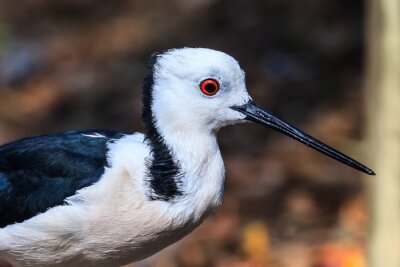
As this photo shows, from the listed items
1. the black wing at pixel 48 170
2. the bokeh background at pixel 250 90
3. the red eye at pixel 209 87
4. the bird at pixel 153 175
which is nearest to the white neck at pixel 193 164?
the bird at pixel 153 175

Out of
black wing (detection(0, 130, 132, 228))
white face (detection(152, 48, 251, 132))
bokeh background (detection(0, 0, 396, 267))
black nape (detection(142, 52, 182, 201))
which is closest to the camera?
white face (detection(152, 48, 251, 132))

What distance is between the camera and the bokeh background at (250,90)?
23.4 feet

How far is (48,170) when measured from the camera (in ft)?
15.3

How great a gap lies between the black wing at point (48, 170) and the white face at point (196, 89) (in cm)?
42

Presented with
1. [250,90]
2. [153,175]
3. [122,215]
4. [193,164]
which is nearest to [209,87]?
[193,164]

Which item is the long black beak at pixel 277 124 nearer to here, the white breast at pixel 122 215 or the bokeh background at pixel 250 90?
the white breast at pixel 122 215

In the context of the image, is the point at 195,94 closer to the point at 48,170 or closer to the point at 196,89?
the point at 196,89

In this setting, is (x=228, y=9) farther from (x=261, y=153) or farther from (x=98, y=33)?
(x=261, y=153)

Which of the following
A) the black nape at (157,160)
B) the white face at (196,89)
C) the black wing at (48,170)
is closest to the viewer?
the white face at (196,89)

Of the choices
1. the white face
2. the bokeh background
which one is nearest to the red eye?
the white face

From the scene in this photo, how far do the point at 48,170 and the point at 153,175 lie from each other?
1.86ft

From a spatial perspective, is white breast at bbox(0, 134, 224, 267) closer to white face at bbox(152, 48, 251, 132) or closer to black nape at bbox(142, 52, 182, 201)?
black nape at bbox(142, 52, 182, 201)

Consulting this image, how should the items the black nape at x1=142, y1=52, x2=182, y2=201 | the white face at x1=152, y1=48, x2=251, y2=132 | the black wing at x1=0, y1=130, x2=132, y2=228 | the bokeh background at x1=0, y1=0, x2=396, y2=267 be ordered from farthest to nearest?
the bokeh background at x1=0, y1=0, x2=396, y2=267
the black wing at x1=0, y1=130, x2=132, y2=228
the black nape at x1=142, y1=52, x2=182, y2=201
the white face at x1=152, y1=48, x2=251, y2=132

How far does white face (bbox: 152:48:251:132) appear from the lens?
4.31 m
